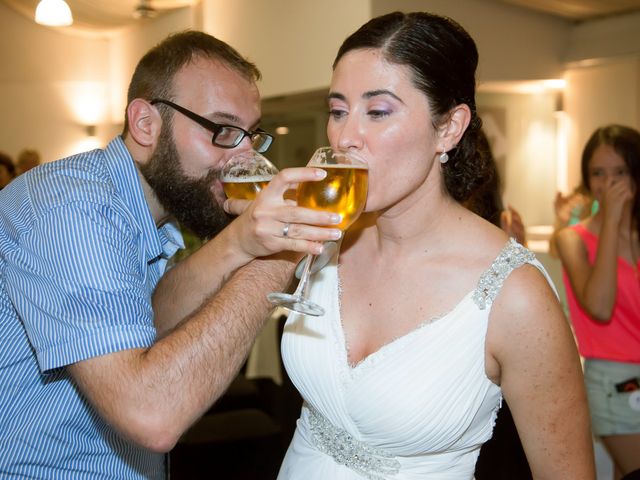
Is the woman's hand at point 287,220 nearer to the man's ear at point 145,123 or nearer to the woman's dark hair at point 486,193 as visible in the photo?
the man's ear at point 145,123

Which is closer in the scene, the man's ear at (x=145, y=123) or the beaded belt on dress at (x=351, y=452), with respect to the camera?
the beaded belt on dress at (x=351, y=452)

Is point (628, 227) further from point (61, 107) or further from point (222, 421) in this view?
point (61, 107)

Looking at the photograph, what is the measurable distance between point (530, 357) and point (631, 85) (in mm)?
3590

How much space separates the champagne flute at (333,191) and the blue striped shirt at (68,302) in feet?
1.04

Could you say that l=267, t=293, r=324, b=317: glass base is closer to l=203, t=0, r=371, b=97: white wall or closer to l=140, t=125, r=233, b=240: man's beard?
l=140, t=125, r=233, b=240: man's beard

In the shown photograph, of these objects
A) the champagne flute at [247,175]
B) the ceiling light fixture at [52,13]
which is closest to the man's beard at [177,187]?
the champagne flute at [247,175]

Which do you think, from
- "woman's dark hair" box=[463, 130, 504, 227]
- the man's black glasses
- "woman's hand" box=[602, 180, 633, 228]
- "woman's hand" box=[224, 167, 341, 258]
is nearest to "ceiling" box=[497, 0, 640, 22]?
"woman's hand" box=[602, 180, 633, 228]

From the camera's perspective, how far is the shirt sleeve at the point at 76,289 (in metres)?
1.27

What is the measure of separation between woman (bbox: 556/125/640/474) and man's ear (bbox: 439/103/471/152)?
1722mm

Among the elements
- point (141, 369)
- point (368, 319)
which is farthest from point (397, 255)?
point (141, 369)

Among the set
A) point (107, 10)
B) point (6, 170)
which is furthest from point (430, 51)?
point (107, 10)

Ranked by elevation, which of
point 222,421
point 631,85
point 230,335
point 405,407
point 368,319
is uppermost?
point 631,85

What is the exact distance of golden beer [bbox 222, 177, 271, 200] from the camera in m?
1.63

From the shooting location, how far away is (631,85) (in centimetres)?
444
